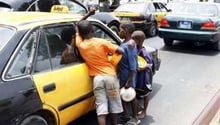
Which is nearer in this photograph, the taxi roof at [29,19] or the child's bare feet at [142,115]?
the taxi roof at [29,19]

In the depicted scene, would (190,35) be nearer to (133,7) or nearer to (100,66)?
(133,7)

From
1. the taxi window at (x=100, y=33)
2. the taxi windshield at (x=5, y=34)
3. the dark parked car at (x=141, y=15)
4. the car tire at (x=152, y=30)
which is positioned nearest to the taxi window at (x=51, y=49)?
the taxi windshield at (x=5, y=34)

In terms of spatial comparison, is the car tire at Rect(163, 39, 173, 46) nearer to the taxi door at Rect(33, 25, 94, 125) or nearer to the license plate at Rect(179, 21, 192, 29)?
the license plate at Rect(179, 21, 192, 29)

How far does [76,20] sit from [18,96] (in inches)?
58.8

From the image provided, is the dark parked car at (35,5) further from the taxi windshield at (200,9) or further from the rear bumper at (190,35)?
the taxi windshield at (200,9)

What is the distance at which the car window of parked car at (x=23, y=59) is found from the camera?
3561mm

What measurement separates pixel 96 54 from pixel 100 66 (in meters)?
0.16

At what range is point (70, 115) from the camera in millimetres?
4227

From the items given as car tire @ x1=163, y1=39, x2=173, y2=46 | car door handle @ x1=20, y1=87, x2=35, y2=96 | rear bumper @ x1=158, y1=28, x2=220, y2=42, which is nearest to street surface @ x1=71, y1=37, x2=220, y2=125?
rear bumper @ x1=158, y1=28, x2=220, y2=42

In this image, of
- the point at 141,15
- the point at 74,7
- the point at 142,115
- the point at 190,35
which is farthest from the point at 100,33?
the point at 141,15

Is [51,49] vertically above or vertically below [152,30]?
above

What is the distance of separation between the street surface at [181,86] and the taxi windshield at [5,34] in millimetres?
1845

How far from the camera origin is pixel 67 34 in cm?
442

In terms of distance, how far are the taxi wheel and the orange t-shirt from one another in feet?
2.94
